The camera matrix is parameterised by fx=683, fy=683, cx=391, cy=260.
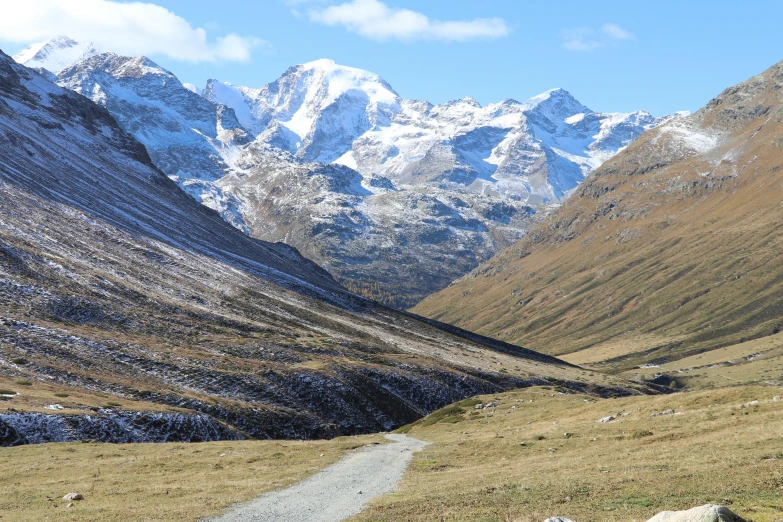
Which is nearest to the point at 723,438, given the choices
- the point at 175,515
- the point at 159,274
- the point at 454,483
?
the point at 454,483

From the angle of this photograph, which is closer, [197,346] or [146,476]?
[146,476]

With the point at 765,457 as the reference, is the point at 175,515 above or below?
below

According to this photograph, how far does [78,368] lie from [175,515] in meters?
69.7

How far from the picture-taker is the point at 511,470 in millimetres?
43812

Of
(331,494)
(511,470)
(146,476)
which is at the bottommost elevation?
(146,476)

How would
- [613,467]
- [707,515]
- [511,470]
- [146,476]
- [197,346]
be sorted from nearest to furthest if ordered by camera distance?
[707,515] < [613,467] < [511,470] < [146,476] < [197,346]

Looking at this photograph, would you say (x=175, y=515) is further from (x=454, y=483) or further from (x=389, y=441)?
(x=389, y=441)

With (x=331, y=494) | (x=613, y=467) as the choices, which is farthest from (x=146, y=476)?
(x=613, y=467)

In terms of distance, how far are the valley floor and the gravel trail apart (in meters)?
1.16

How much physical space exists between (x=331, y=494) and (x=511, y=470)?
12.5 metres

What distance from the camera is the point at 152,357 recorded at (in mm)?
105312

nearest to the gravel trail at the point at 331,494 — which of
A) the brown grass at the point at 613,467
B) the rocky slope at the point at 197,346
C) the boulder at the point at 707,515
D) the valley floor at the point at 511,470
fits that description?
the valley floor at the point at 511,470

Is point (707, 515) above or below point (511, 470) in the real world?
above

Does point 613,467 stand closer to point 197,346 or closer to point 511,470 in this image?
point 511,470
